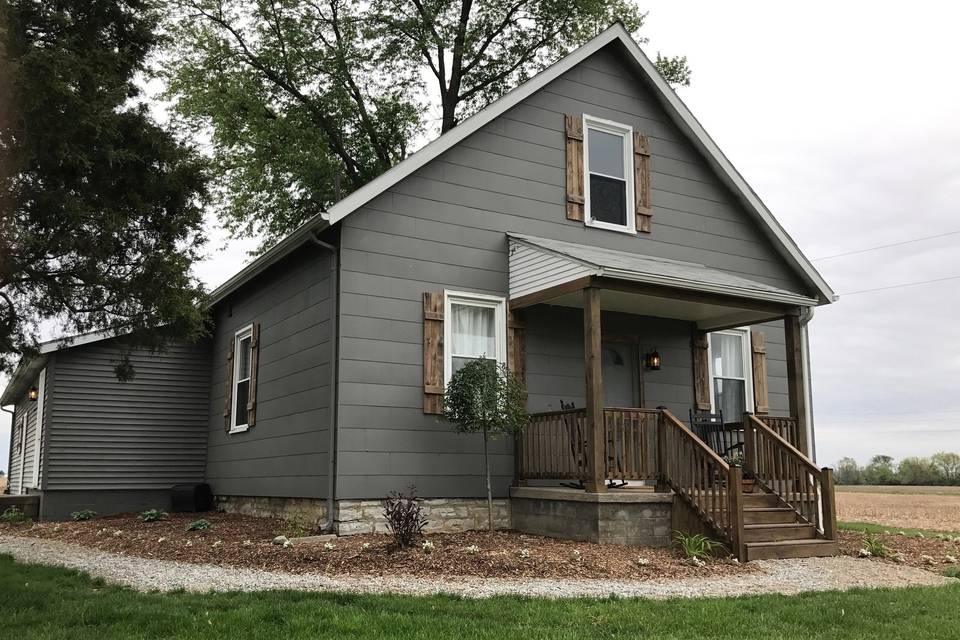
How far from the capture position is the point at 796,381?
1145cm

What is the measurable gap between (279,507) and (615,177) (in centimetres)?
675

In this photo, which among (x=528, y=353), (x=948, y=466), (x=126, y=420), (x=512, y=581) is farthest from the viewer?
(x=948, y=466)

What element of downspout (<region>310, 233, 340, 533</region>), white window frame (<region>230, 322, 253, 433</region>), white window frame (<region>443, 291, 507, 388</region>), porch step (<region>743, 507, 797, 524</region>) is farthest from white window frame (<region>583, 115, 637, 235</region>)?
white window frame (<region>230, 322, 253, 433</region>)

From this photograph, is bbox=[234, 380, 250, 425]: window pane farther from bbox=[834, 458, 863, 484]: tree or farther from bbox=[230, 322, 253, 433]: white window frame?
bbox=[834, 458, 863, 484]: tree

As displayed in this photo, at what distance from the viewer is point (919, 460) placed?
94.2 ft

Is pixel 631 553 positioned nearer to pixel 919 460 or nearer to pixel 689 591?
pixel 689 591

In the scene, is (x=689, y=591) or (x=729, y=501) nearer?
(x=689, y=591)

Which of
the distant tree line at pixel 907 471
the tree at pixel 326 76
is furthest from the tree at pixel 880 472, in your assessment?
the tree at pixel 326 76

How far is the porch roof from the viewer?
10.1m

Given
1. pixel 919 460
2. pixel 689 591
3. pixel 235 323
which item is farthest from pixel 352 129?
pixel 919 460

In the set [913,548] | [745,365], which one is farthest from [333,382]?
[913,548]

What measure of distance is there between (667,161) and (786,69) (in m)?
2.80

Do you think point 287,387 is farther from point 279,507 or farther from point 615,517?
point 615,517

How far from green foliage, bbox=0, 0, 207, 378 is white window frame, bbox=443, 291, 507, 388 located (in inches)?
118
